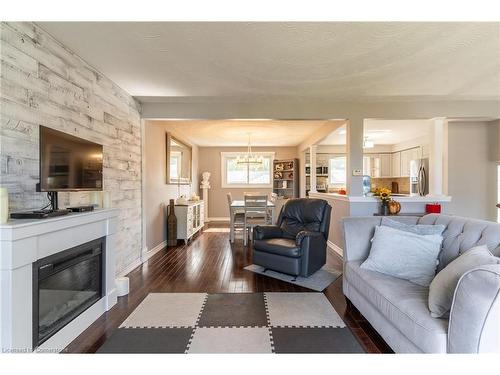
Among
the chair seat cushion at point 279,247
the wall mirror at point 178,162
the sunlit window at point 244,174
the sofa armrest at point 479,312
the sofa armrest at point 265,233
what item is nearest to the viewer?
the sofa armrest at point 479,312

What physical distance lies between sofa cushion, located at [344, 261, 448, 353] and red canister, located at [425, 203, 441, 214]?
2.61 m

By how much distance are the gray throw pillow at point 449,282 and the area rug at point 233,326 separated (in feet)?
2.12

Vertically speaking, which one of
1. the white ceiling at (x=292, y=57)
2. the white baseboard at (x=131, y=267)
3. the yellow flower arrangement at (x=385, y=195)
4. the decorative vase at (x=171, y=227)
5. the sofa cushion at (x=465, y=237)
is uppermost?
the white ceiling at (x=292, y=57)

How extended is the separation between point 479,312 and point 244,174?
24.6 feet

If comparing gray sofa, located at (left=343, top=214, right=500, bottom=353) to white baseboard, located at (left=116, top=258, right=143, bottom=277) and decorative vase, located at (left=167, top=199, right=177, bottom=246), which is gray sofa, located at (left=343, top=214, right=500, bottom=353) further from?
decorative vase, located at (left=167, top=199, right=177, bottom=246)

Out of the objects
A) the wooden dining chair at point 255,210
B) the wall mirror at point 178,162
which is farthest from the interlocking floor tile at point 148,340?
the wall mirror at point 178,162

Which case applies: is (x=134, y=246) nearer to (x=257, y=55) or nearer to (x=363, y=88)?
(x=257, y=55)

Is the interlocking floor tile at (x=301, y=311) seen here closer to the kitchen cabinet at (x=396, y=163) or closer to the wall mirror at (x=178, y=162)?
the wall mirror at (x=178, y=162)

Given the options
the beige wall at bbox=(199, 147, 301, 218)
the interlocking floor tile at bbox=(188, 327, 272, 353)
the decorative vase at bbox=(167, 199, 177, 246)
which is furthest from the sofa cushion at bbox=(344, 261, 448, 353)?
the beige wall at bbox=(199, 147, 301, 218)

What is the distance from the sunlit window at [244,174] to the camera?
8.45 metres

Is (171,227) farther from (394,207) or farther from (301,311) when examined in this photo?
(394,207)

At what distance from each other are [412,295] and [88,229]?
2450 mm

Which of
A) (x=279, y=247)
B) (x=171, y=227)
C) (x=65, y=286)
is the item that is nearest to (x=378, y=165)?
(x=279, y=247)
